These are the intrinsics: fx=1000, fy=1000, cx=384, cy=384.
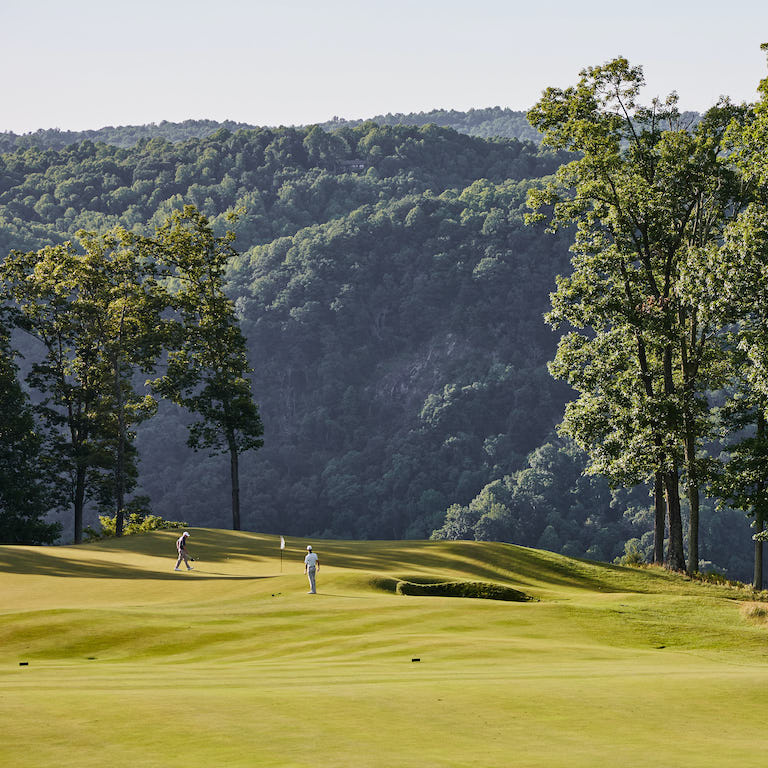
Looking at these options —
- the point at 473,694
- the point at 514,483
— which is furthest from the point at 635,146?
the point at 514,483

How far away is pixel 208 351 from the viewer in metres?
62.0

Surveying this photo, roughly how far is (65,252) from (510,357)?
432ft

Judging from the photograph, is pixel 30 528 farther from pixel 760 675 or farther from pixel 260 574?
pixel 760 675

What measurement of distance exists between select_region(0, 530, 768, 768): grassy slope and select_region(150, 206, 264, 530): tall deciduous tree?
19.5m

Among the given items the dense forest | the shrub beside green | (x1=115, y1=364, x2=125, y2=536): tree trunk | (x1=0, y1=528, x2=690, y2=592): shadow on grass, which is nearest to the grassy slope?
(x1=0, y1=528, x2=690, y2=592): shadow on grass

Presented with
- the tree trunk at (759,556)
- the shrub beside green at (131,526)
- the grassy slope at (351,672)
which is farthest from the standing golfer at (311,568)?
the shrub beside green at (131,526)

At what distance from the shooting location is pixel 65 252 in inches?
2539

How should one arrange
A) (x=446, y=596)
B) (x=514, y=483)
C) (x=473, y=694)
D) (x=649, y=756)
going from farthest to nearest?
(x=514, y=483), (x=446, y=596), (x=473, y=694), (x=649, y=756)

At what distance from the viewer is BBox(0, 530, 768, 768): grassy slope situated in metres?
10.2

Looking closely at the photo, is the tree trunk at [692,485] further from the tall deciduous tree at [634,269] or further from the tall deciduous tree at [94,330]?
the tall deciduous tree at [94,330]

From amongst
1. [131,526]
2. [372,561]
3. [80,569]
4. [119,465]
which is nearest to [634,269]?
[372,561]

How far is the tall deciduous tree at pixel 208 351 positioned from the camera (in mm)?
59594

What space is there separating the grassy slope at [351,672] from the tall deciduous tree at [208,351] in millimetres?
19467

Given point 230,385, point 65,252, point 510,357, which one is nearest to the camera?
point 230,385
